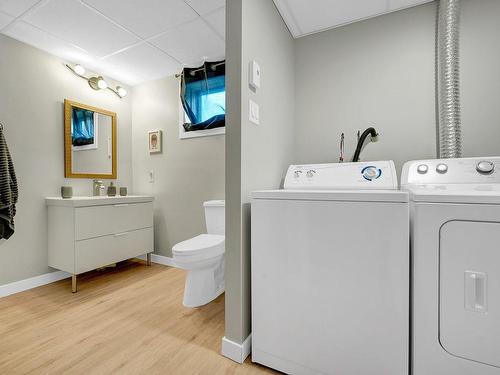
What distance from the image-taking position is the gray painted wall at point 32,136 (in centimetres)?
200

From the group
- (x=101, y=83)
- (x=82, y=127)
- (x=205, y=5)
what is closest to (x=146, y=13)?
(x=205, y=5)

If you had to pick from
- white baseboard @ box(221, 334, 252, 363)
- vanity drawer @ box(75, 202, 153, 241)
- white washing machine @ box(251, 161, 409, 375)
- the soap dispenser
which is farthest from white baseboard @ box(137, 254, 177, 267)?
white washing machine @ box(251, 161, 409, 375)

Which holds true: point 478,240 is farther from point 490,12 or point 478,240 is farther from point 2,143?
point 2,143

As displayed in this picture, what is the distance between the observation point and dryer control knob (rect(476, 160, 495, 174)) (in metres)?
1.25

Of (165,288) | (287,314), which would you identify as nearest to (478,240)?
(287,314)

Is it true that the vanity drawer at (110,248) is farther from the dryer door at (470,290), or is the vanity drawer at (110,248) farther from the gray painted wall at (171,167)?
the dryer door at (470,290)

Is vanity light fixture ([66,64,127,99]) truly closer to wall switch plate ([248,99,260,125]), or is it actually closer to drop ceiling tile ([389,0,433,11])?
wall switch plate ([248,99,260,125])

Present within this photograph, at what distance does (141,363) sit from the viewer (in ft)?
4.03

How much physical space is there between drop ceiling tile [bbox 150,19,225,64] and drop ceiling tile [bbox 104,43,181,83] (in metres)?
0.12

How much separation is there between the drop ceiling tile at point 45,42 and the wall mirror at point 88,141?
1.37 ft

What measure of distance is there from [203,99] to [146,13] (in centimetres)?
85

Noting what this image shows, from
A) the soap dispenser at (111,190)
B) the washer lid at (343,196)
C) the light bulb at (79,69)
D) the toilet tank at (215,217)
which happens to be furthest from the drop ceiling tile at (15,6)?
the washer lid at (343,196)

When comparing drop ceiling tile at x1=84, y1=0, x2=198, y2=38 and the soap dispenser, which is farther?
the soap dispenser

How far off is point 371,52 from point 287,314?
5.94 ft
